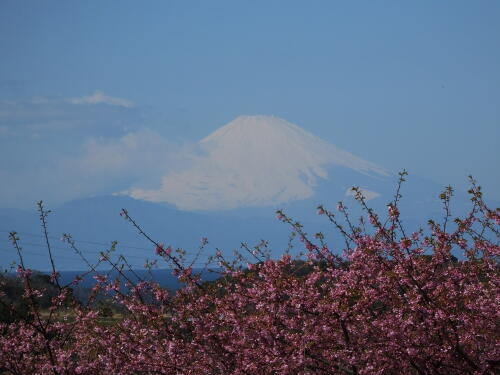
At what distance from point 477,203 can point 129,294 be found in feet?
15.8

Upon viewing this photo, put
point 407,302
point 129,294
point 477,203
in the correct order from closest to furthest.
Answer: point 407,302 < point 477,203 < point 129,294

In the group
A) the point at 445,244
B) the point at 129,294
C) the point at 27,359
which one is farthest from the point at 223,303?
the point at 27,359

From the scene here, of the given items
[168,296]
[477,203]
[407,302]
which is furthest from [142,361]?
[477,203]

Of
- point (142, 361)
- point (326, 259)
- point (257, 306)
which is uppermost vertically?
point (326, 259)

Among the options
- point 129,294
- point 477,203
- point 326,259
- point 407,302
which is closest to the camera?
point 407,302

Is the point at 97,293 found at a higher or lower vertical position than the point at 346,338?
higher

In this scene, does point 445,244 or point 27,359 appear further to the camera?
point 27,359

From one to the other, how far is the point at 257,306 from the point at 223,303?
1.89ft

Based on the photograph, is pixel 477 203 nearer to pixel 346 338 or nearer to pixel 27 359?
pixel 346 338

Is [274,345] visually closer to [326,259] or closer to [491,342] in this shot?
[326,259]

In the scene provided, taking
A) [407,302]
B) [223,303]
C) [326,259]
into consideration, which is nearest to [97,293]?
[223,303]

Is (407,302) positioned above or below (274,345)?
above

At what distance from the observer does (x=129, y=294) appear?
10656 millimetres

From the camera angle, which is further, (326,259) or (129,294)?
(129,294)
